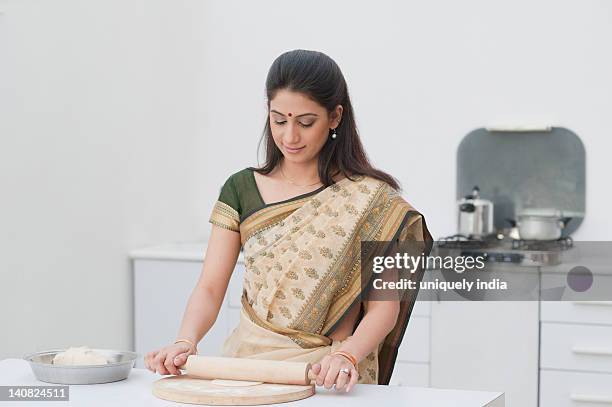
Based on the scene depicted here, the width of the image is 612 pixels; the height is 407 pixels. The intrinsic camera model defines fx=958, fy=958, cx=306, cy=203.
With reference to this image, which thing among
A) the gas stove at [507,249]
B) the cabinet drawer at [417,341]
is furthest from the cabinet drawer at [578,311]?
the cabinet drawer at [417,341]

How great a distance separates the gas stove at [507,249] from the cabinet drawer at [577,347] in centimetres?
24

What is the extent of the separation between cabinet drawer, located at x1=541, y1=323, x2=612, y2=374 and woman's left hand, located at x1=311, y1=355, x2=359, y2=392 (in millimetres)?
1839

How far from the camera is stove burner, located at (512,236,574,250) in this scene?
3.58 meters

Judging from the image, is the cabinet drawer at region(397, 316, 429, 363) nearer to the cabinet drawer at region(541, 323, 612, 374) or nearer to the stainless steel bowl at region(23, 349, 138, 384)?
the cabinet drawer at region(541, 323, 612, 374)

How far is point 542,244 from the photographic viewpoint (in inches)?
143

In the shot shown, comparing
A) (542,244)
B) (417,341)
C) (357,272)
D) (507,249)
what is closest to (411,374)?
(417,341)

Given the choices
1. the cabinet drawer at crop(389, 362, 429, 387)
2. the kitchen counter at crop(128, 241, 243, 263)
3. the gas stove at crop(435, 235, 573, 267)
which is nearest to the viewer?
the gas stove at crop(435, 235, 573, 267)

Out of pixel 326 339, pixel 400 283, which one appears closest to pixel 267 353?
pixel 326 339

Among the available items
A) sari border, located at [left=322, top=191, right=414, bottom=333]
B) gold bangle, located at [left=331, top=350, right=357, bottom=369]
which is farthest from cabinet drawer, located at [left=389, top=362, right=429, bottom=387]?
gold bangle, located at [left=331, top=350, right=357, bottom=369]

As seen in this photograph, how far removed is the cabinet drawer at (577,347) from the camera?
332 centimetres

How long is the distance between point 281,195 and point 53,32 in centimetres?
153

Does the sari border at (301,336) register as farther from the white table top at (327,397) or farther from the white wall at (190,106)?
the white wall at (190,106)

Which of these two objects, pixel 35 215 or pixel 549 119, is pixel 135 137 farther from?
pixel 549 119

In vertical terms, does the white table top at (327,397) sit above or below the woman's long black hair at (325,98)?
below
